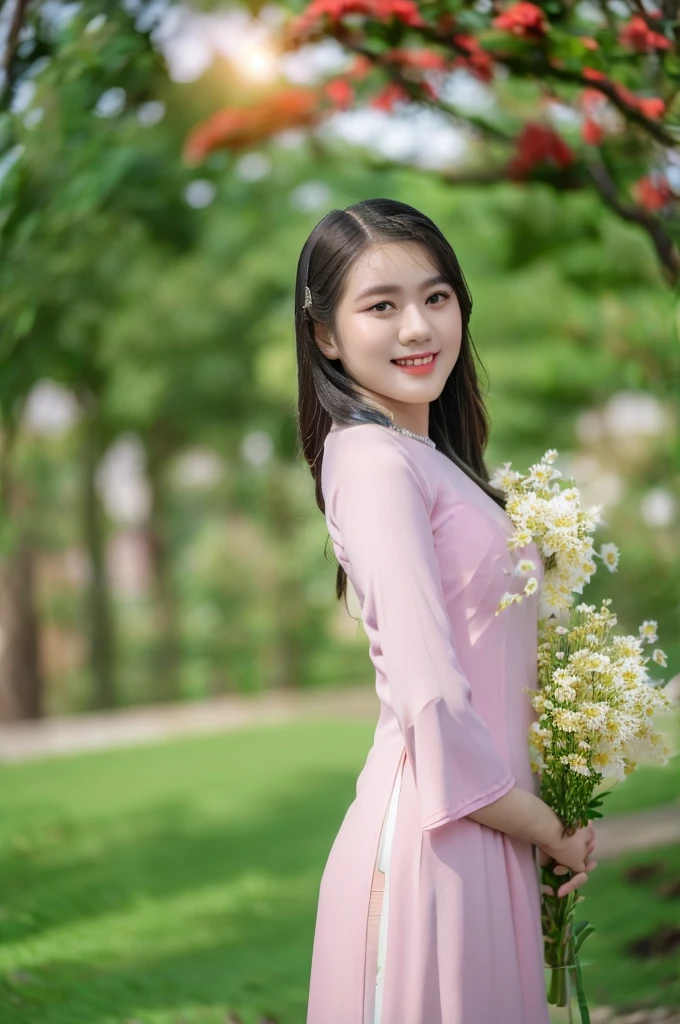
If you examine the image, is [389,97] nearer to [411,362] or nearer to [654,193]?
[654,193]

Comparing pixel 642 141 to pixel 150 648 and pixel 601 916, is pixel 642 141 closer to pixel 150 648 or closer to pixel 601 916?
pixel 601 916

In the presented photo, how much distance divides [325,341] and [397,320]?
0.15 m

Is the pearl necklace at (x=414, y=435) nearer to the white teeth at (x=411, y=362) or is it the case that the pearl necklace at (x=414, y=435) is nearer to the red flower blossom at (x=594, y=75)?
the white teeth at (x=411, y=362)

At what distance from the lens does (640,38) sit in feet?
8.38

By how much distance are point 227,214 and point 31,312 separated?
890 centimetres

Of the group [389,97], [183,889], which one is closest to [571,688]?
[389,97]

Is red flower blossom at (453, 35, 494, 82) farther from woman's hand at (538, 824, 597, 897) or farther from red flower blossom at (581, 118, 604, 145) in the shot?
woman's hand at (538, 824, 597, 897)

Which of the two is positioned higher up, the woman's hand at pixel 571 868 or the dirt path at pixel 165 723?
the woman's hand at pixel 571 868

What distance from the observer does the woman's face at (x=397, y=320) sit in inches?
66.1

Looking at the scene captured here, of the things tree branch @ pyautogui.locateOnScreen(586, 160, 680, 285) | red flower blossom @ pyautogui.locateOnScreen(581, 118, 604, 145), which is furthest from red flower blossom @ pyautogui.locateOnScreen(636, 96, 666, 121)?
red flower blossom @ pyautogui.locateOnScreen(581, 118, 604, 145)

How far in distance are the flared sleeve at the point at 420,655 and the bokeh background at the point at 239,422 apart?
0.65 metres

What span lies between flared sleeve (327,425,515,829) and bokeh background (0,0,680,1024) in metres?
0.65

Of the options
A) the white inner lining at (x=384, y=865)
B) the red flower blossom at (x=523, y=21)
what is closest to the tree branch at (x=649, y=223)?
the red flower blossom at (x=523, y=21)

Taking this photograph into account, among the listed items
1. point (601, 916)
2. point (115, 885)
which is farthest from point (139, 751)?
point (601, 916)
